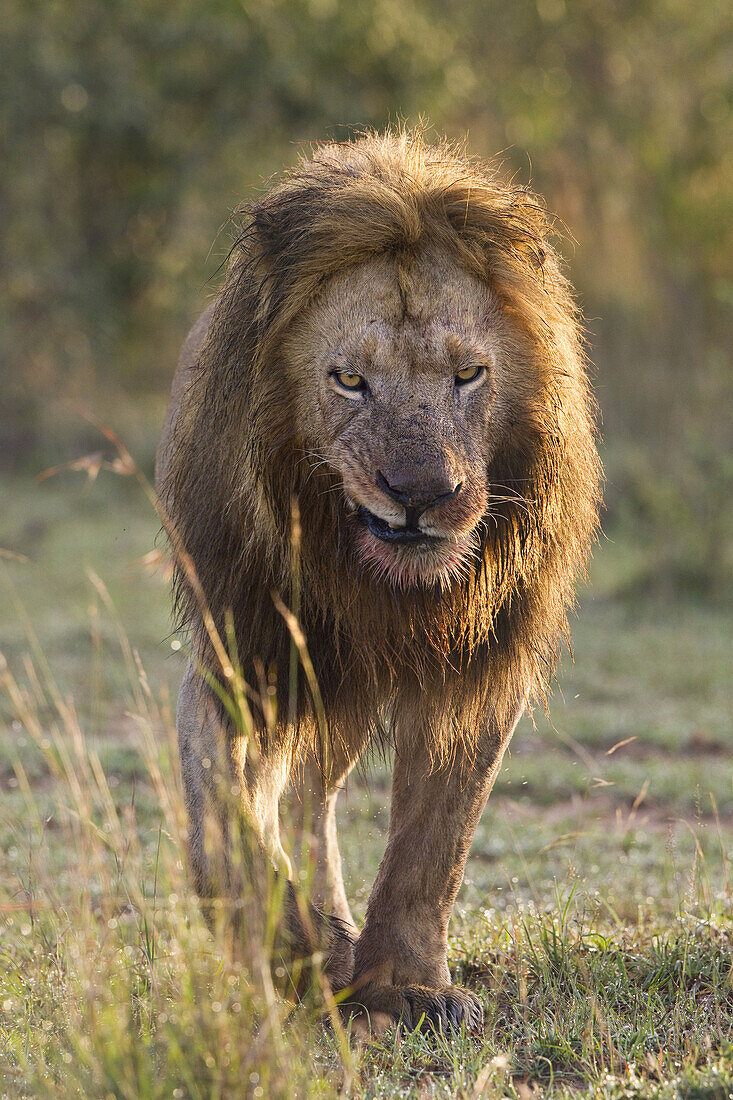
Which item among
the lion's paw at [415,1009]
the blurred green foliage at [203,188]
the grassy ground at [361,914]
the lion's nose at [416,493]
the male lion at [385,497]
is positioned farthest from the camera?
the blurred green foliage at [203,188]

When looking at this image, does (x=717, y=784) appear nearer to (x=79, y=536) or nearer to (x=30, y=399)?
(x=79, y=536)

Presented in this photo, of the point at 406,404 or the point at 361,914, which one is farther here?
the point at 361,914

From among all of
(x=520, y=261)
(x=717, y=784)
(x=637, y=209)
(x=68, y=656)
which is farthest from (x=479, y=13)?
(x=520, y=261)

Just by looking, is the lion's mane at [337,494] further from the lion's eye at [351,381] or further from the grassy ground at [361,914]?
the grassy ground at [361,914]

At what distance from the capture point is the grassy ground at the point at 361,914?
226 centimetres

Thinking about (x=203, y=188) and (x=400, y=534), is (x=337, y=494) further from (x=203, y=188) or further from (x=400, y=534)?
(x=203, y=188)

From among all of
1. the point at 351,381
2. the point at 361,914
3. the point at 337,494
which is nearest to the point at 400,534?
the point at 337,494

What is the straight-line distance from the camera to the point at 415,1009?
9.84 ft

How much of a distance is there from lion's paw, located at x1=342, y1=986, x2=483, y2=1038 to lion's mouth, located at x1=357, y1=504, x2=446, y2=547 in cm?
104

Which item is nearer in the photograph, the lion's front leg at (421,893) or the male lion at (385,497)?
the male lion at (385,497)

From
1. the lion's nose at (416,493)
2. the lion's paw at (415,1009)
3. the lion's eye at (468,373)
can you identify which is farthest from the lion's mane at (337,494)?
the lion's paw at (415,1009)

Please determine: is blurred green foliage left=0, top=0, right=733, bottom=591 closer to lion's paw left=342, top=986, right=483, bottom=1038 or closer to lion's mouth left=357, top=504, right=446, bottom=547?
lion's paw left=342, top=986, right=483, bottom=1038

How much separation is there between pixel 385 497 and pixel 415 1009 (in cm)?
119

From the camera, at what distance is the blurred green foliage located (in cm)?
1605
